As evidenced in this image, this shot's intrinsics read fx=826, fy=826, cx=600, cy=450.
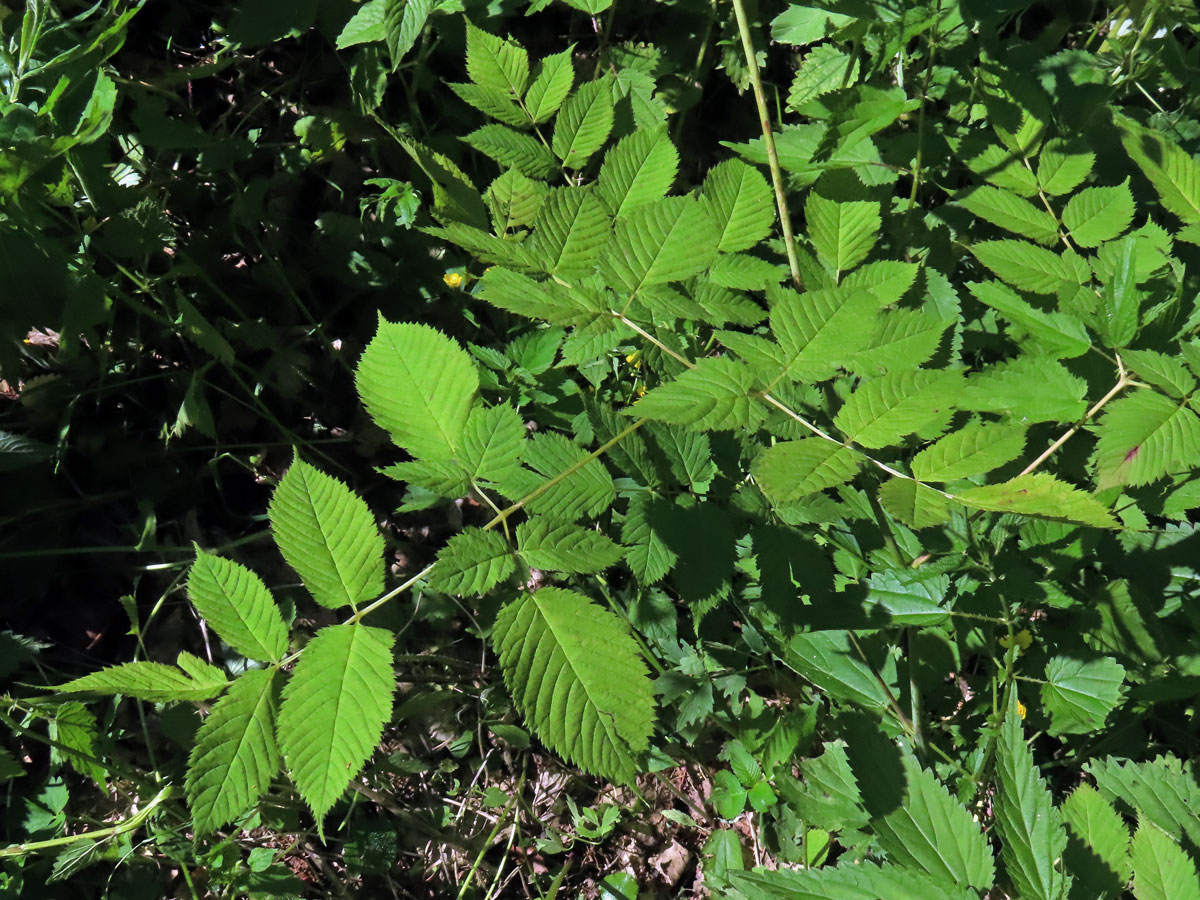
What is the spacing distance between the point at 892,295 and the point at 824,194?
33cm

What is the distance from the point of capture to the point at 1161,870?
1248 millimetres

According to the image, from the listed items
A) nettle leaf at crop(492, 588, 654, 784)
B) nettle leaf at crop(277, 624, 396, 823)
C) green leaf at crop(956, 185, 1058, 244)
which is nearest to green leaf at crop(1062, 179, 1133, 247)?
green leaf at crop(956, 185, 1058, 244)

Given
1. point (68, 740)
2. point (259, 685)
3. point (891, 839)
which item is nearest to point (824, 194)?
point (891, 839)

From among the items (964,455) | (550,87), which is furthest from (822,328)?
(550,87)

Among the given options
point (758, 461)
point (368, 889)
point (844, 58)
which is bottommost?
point (368, 889)

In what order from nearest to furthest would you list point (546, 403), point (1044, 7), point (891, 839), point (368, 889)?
point (891, 839)
point (546, 403)
point (368, 889)
point (1044, 7)

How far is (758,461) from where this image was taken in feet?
3.58

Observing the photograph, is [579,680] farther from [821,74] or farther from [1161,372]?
[821,74]

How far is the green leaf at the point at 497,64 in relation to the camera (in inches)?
66.3

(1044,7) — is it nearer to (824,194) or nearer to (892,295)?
(824,194)

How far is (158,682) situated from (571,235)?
889 millimetres

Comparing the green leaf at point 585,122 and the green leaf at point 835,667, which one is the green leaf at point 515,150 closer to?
the green leaf at point 585,122

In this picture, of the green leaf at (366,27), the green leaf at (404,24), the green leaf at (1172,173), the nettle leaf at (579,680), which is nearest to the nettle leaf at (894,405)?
the nettle leaf at (579,680)

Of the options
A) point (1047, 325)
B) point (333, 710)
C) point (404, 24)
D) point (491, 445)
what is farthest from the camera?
point (404, 24)
